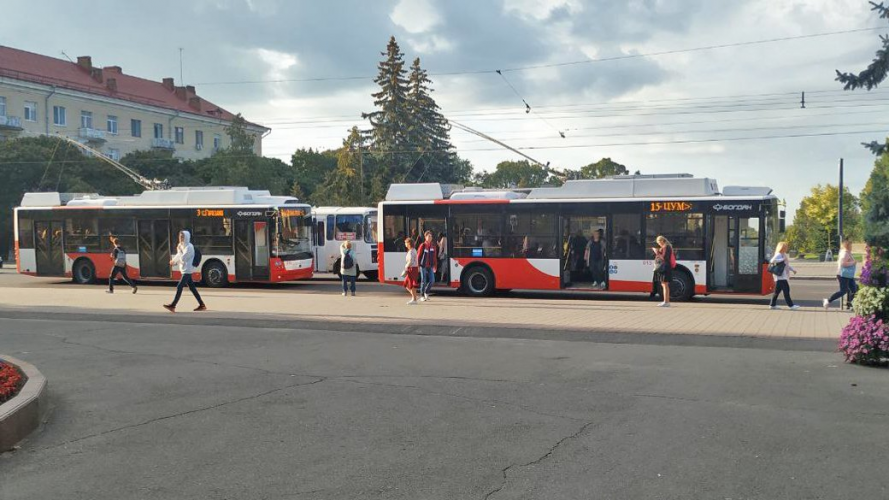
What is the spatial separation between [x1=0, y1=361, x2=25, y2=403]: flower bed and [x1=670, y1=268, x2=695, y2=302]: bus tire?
605 inches

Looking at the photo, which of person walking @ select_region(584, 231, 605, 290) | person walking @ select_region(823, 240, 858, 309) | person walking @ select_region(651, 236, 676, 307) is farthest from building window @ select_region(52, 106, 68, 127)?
person walking @ select_region(823, 240, 858, 309)

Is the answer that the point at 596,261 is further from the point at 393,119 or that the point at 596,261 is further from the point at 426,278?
the point at 393,119

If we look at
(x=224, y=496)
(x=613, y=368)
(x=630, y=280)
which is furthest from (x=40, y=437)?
(x=630, y=280)

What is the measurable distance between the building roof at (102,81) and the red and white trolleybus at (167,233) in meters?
40.4

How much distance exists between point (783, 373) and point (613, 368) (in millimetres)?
2045

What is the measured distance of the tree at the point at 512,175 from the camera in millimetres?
105312

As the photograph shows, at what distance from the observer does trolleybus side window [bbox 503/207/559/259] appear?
20.8 m

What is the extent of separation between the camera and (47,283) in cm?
2850

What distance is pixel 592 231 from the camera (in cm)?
2041

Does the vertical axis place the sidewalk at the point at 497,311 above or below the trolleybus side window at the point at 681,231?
below

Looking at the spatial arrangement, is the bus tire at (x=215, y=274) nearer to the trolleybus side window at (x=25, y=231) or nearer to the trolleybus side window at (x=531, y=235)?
the trolleybus side window at (x=25, y=231)

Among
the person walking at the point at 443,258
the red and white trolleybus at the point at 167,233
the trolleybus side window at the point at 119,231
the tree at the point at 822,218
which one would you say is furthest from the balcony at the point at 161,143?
the person walking at the point at 443,258

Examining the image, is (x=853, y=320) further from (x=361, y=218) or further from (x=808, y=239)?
(x=808, y=239)

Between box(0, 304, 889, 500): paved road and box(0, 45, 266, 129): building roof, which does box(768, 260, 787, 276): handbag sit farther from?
box(0, 45, 266, 129): building roof
